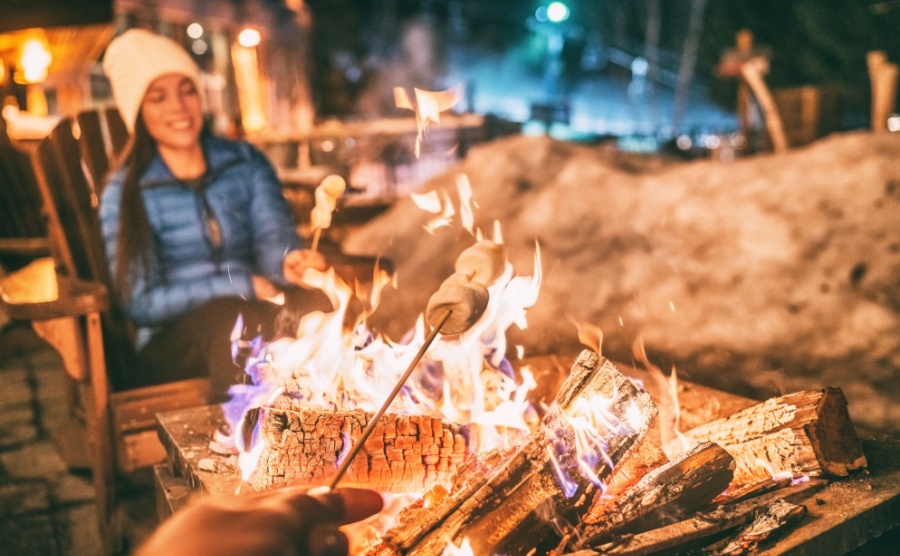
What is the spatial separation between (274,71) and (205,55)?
175cm

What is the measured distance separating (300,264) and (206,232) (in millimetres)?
754

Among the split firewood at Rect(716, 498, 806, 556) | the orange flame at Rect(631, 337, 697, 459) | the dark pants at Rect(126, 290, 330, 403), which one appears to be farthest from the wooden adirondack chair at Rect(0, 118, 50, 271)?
the split firewood at Rect(716, 498, 806, 556)

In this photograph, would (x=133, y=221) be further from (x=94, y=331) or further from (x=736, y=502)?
(x=736, y=502)

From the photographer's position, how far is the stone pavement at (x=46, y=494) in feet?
9.79

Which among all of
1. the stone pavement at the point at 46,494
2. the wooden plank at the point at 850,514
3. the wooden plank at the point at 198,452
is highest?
the wooden plank at the point at 198,452

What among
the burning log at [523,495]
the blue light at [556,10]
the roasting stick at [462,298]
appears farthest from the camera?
the blue light at [556,10]

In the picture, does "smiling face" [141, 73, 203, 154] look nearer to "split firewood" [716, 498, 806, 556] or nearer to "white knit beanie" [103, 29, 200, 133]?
"white knit beanie" [103, 29, 200, 133]

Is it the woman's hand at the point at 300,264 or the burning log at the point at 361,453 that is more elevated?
the woman's hand at the point at 300,264

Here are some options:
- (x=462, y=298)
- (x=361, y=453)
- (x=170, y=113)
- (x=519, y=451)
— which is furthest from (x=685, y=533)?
(x=170, y=113)

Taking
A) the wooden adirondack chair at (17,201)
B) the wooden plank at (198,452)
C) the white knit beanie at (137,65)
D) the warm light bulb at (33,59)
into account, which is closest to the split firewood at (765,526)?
the wooden plank at (198,452)

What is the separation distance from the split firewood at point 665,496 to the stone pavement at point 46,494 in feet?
7.39

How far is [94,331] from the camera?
9.69ft

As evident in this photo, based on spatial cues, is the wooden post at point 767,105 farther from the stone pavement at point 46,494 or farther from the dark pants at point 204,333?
the stone pavement at point 46,494

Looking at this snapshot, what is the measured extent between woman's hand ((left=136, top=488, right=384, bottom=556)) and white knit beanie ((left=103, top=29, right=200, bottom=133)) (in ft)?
9.98
